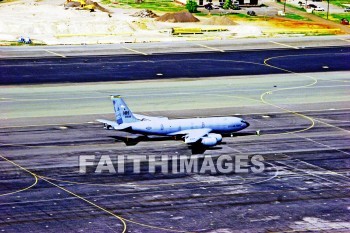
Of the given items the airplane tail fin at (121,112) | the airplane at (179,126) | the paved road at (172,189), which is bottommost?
the paved road at (172,189)

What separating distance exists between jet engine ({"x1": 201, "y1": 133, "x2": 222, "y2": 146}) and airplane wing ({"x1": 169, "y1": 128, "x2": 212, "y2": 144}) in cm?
78

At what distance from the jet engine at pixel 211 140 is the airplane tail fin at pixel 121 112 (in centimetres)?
1174

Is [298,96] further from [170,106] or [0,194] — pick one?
[0,194]

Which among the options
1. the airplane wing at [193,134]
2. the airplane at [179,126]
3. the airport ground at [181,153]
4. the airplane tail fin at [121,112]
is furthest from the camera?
the airplane tail fin at [121,112]

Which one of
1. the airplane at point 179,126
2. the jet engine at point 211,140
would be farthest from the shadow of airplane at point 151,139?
the jet engine at point 211,140

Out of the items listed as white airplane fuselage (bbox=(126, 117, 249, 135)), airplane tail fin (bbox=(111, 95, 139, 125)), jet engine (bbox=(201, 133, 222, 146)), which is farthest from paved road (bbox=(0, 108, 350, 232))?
airplane tail fin (bbox=(111, 95, 139, 125))

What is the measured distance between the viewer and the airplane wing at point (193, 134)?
13162cm

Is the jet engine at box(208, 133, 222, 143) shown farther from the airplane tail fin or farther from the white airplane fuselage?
the airplane tail fin

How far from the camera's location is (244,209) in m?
106

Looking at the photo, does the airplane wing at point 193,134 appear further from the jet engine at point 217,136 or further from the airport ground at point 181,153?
the airport ground at point 181,153

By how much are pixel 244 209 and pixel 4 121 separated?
59037 mm

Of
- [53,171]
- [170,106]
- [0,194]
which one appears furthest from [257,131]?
[0,194]

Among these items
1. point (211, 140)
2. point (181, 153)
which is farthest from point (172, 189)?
point (211, 140)

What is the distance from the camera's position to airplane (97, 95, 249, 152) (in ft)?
436
